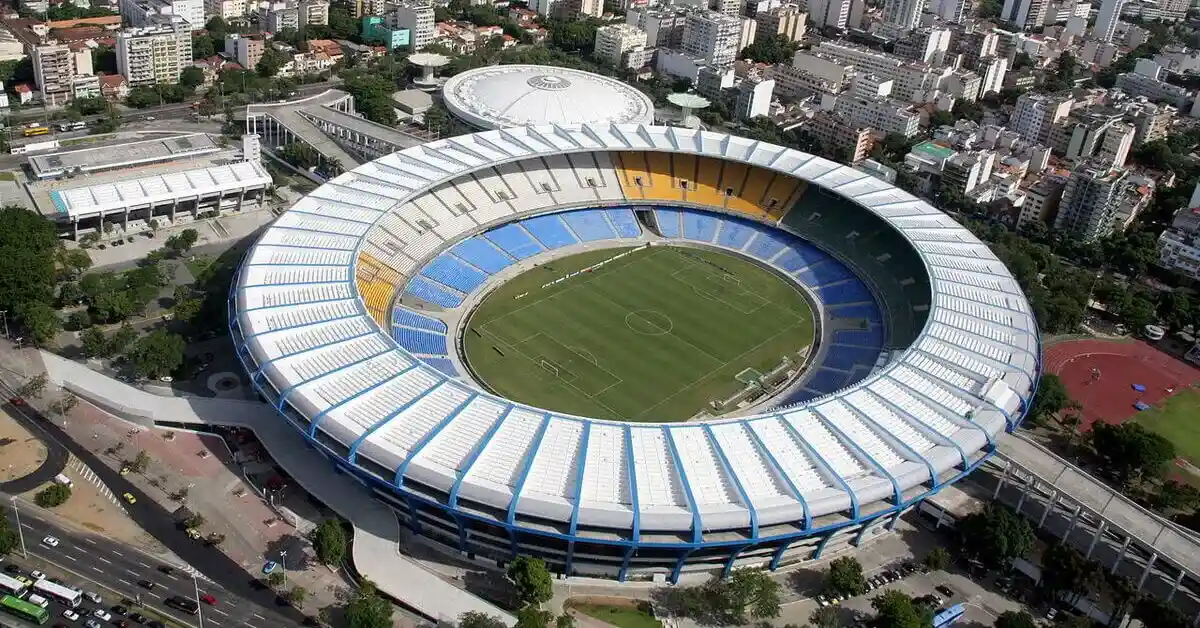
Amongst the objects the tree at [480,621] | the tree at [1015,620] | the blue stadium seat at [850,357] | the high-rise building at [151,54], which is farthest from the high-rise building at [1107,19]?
the tree at [480,621]

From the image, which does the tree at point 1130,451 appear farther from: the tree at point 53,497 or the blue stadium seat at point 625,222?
the tree at point 53,497

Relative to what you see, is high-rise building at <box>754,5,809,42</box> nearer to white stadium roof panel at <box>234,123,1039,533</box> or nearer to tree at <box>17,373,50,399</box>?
white stadium roof panel at <box>234,123,1039,533</box>

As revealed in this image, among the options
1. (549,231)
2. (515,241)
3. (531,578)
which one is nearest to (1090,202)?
(549,231)

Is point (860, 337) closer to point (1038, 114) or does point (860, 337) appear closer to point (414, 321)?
point (414, 321)

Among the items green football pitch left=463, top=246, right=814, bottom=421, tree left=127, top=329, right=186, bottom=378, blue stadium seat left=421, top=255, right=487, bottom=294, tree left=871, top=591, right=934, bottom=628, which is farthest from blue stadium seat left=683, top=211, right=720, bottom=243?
tree left=127, top=329, right=186, bottom=378

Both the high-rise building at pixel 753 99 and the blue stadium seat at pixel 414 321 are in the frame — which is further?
the high-rise building at pixel 753 99

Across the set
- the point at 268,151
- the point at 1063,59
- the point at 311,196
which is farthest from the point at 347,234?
the point at 1063,59
